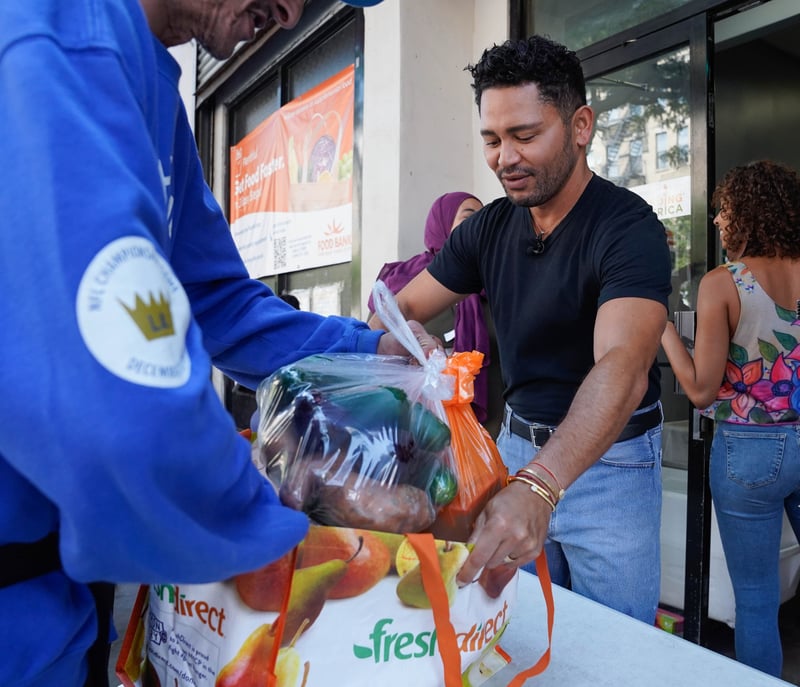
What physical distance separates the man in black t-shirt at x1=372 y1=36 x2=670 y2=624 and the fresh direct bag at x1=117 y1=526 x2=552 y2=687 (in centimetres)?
72

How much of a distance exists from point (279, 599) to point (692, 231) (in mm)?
2481

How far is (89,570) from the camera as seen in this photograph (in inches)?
17.8

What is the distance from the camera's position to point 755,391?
85.6 inches

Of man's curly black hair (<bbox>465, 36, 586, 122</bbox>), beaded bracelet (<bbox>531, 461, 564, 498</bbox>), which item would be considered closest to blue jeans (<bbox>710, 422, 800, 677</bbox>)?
man's curly black hair (<bbox>465, 36, 586, 122</bbox>)

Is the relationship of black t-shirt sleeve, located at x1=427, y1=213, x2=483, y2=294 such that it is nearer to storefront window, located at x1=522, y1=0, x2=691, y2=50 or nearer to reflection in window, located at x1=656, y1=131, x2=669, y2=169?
reflection in window, located at x1=656, y1=131, x2=669, y2=169

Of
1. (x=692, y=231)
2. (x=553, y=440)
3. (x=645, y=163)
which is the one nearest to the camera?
(x=553, y=440)

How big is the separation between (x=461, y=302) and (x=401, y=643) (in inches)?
77.5

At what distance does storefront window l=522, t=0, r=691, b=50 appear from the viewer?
2.75m

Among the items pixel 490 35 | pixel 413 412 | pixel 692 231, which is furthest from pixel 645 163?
pixel 413 412

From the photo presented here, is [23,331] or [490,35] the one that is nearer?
[23,331]

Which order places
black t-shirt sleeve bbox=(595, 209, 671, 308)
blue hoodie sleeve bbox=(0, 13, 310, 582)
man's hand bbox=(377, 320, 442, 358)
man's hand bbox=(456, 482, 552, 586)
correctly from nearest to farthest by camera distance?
blue hoodie sleeve bbox=(0, 13, 310, 582), man's hand bbox=(456, 482, 552, 586), man's hand bbox=(377, 320, 442, 358), black t-shirt sleeve bbox=(595, 209, 671, 308)

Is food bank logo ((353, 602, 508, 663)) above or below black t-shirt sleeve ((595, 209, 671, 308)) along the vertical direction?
below

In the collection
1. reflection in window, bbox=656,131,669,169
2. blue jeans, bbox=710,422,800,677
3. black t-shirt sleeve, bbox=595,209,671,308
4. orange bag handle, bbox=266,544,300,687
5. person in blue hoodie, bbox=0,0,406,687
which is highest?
reflection in window, bbox=656,131,669,169

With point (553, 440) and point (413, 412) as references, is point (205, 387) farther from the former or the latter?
point (553, 440)
